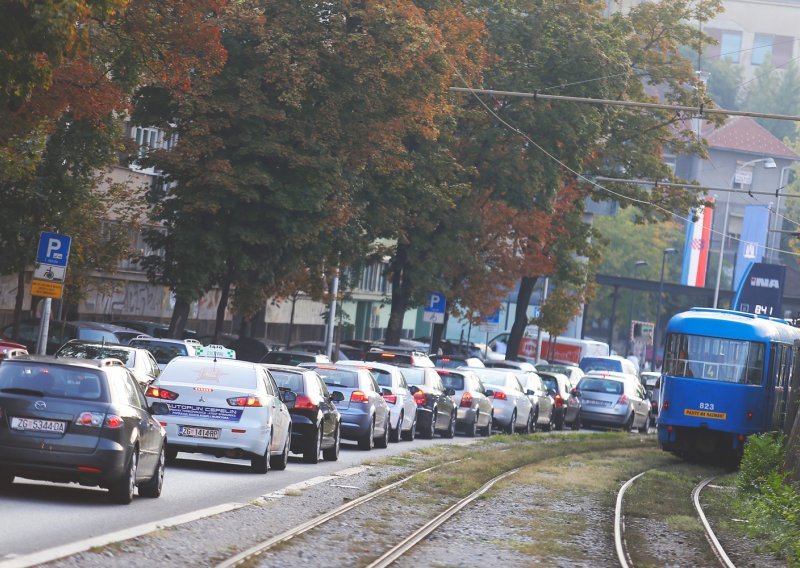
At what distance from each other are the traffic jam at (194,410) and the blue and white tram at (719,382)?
5.31 m

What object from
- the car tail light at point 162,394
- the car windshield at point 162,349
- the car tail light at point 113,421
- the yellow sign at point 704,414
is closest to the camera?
the car tail light at point 113,421

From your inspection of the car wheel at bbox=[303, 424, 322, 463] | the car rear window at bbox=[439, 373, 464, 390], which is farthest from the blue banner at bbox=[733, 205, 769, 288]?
the car wheel at bbox=[303, 424, 322, 463]

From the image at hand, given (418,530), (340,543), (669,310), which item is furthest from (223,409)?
(669,310)

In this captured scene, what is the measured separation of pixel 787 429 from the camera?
27.4 m

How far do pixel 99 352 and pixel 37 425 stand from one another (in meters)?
11.3

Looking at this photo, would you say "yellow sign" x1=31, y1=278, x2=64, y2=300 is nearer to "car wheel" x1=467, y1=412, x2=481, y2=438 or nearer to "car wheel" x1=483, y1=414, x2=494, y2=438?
"car wheel" x1=467, y1=412, x2=481, y2=438

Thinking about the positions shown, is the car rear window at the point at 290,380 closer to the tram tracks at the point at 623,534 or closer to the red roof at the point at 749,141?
the tram tracks at the point at 623,534

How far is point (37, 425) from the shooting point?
49.5 ft

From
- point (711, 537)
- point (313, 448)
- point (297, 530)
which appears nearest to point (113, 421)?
point (297, 530)

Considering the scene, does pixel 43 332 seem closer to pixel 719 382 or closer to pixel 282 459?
pixel 282 459

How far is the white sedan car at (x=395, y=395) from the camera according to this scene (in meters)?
31.9

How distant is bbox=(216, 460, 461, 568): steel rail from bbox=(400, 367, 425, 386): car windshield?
44.8 feet

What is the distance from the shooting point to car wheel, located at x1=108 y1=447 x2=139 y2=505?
614 inches

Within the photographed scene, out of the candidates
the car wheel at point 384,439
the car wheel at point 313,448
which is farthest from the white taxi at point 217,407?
the car wheel at point 384,439
